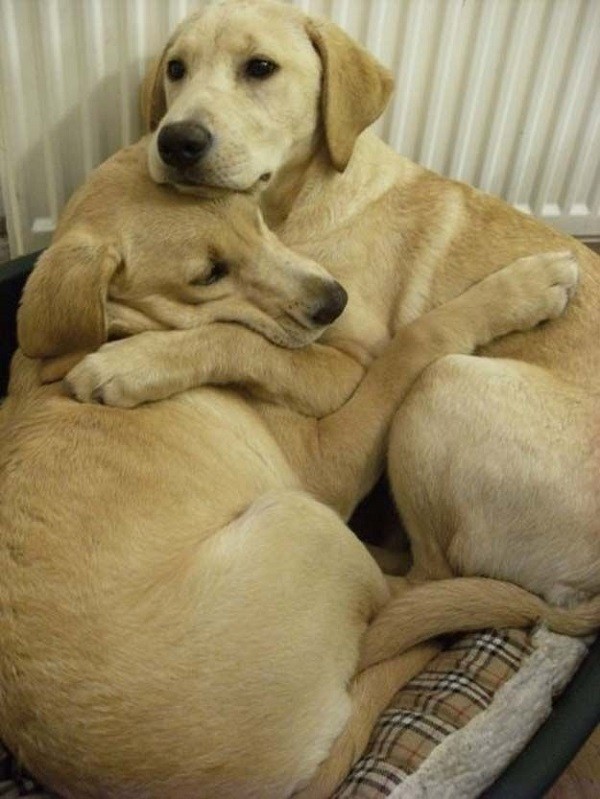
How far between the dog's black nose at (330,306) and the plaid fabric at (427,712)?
0.66m

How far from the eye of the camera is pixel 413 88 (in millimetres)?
2359

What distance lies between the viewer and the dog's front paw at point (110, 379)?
160 centimetres

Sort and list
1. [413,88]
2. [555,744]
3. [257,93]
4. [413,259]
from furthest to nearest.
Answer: [413,88] → [413,259] → [257,93] → [555,744]

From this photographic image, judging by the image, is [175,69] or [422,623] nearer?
[422,623]

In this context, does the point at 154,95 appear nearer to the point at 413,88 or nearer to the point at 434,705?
the point at 413,88

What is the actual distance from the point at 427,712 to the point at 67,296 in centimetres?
97

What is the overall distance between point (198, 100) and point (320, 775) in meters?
1.20

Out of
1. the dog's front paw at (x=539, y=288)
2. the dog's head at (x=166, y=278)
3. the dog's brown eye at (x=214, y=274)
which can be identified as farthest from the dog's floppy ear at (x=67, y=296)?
the dog's front paw at (x=539, y=288)

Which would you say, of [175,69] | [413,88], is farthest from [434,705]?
[413,88]

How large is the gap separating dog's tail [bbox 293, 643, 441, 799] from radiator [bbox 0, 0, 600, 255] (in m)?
1.43

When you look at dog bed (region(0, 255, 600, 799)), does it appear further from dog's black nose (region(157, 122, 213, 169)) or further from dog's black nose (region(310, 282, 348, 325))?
dog's black nose (region(157, 122, 213, 169))

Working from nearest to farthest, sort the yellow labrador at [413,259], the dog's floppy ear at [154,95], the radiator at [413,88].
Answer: the yellow labrador at [413,259]
the dog's floppy ear at [154,95]
the radiator at [413,88]

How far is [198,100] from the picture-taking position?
65.9 inches

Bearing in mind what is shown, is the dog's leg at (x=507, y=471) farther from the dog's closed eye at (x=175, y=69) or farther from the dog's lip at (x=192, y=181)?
the dog's closed eye at (x=175, y=69)
